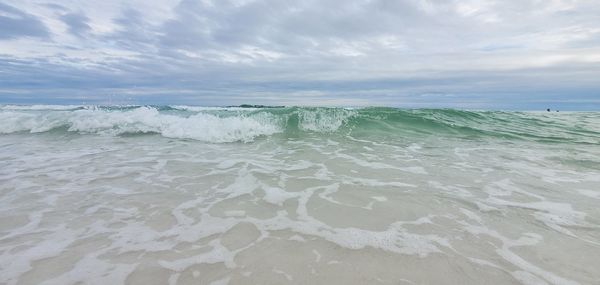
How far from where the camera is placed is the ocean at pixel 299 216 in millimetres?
2596

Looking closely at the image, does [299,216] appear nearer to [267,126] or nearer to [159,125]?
[267,126]

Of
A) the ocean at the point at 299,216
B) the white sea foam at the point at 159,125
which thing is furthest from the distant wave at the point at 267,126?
the ocean at the point at 299,216

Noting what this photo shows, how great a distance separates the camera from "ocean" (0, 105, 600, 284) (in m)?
2.60

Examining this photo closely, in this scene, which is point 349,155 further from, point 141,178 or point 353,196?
point 141,178

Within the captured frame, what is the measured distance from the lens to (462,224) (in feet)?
11.6

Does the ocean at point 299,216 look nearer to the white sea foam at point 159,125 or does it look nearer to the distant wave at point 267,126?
the white sea foam at point 159,125

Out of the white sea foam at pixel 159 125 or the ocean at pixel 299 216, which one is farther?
the white sea foam at pixel 159 125

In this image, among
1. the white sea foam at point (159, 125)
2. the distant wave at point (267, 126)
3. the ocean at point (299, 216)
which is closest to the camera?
the ocean at point (299, 216)

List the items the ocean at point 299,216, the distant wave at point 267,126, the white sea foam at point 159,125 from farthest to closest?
the distant wave at point 267,126 < the white sea foam at point 159,125 < the ocean at point 299,216

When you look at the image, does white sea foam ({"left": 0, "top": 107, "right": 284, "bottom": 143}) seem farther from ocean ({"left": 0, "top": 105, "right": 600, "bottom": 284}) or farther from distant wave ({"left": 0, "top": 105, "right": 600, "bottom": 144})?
ocean ({"left": 0, "top": 105, "right": 600, "bottom": 284})

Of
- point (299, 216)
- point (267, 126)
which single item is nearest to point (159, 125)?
point (267, 126)

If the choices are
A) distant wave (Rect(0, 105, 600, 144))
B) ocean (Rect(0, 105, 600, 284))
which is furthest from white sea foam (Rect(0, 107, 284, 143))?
ocean (Rect(0, 105, 600, 284))

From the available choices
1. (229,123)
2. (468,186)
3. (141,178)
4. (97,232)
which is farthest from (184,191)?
(229,123)

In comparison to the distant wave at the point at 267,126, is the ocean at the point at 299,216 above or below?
below
